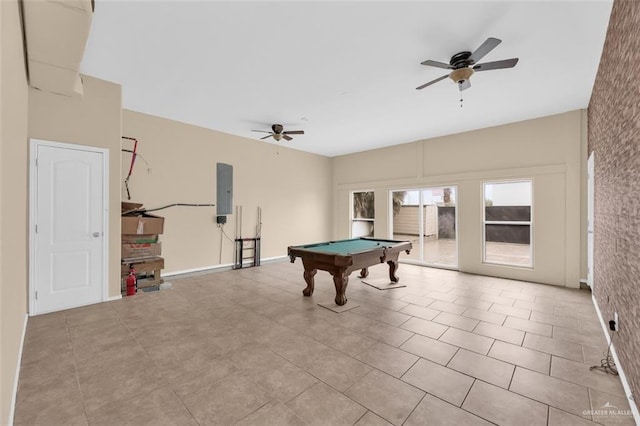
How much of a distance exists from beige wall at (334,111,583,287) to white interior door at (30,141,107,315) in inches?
245

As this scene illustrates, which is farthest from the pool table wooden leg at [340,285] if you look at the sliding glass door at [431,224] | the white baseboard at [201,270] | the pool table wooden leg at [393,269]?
the sliding glass door at [431,224]

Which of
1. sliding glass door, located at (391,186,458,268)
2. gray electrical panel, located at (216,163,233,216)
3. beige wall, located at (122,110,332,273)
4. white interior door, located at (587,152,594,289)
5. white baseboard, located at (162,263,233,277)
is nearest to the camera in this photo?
white interior door, located at (587,152,594,289)

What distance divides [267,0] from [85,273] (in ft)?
13.6

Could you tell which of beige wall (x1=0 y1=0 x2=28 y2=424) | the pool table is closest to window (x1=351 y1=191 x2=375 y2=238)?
the pool table

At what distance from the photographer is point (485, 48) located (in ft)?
9.02

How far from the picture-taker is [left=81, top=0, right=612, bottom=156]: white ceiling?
8.58ft

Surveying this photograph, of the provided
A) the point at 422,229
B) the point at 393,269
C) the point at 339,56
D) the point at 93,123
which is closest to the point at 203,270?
the point at 93,123

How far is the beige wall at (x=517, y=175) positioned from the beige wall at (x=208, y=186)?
255cm

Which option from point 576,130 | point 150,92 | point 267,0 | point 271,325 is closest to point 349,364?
point 271,325

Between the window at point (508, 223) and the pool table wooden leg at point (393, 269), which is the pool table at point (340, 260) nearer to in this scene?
the pool table wooden leg at point (393, 269)

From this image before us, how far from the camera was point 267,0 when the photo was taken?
8.09ft

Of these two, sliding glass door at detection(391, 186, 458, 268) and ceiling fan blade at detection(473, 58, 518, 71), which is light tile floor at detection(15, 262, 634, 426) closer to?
sliding glass door at detection(391, 186, 458, 268)

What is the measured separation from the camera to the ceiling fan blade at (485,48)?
2.55 meters

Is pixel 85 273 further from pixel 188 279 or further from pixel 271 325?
pixel 271 325
